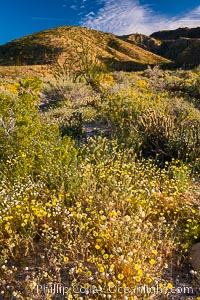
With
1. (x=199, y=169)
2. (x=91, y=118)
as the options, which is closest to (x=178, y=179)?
(x=199, y=169)

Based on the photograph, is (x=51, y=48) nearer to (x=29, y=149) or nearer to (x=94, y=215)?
(x=29, y=149)

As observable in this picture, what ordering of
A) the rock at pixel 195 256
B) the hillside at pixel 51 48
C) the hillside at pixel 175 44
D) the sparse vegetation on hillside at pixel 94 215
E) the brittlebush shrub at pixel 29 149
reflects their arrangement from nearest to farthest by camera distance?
1. the sparse vegetation on hillside at pixel 94 215
2. the rock at pixel 195 256
3. the brittlebush shrub at pixel 29 149
4. the hillside at pixel 51 48
5. the hillside at pixel 175 44

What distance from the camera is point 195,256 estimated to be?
2.70m

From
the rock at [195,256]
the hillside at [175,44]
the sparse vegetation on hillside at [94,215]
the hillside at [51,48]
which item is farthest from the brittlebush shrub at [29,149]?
the hillside at [175,44]

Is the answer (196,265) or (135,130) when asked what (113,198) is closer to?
(196,265)

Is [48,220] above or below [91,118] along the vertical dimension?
below

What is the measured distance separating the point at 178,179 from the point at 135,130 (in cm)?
234

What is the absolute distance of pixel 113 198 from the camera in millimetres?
3508

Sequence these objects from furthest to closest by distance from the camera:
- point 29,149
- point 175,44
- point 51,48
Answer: point 175,44, point 51,48, point 29,149

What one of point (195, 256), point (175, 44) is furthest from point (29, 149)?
point (175, 44)

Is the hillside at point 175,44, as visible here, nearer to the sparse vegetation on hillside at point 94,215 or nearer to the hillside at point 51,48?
the hillside at point 51,48

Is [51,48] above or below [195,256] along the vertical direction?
above

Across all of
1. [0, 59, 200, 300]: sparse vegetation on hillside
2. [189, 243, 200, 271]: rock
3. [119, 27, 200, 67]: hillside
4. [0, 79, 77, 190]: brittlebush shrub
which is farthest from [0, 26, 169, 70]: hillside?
[189, 243, 200, 271]: rock

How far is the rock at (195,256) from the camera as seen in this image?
261 cm
